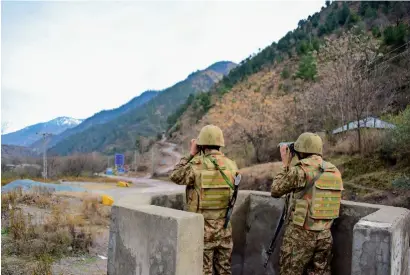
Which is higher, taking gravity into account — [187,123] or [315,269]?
[187,123]

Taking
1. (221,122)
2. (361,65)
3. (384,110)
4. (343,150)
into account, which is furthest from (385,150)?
(221,122)

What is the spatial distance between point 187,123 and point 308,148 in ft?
157

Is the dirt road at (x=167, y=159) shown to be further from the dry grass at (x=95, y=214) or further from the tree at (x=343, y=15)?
the dry grass at (x=95, y=214)

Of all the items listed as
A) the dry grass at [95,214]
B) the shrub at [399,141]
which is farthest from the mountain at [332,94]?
the dry grass at [95,214]

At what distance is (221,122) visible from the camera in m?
26.3

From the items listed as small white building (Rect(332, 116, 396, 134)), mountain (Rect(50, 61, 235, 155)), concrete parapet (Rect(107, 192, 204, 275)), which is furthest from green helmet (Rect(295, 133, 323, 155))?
mountain (Rect(50, 61, 235, 155))

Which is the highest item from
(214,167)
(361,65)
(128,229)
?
(361,65)

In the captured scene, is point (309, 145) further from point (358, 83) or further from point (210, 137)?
point (358, 83)

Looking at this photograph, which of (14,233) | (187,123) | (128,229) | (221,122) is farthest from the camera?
(187,123)

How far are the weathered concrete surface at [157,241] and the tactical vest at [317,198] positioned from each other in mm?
963

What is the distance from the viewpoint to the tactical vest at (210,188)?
3.38m

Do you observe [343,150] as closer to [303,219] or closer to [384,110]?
[384,110]

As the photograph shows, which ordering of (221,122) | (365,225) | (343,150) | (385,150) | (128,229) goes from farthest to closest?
1. (221,122)
2. (343,150)
3. (385,150)
4. (128,229)
5. (365,225)

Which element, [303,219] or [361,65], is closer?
[303,219]
